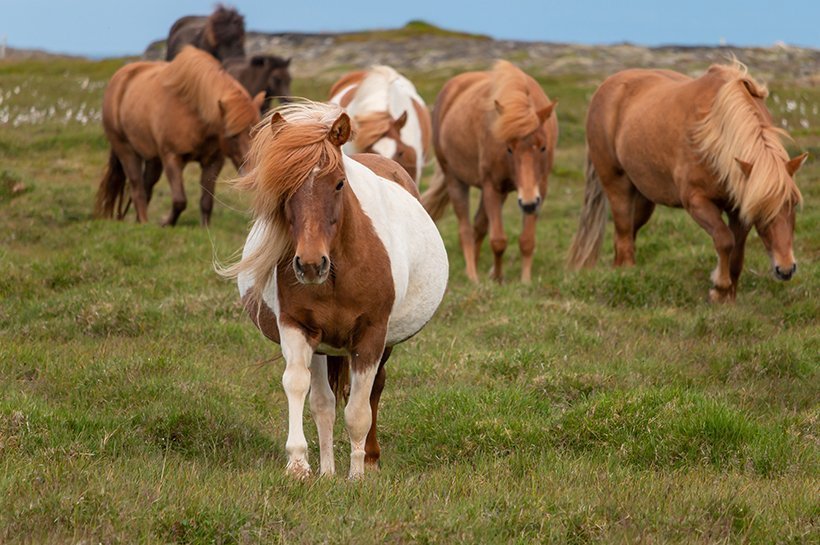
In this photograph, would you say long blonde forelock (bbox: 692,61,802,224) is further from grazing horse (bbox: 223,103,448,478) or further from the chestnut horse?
grazing horse (bbox: 223,103,448,478)

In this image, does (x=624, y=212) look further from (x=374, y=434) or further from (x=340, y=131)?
(x=340, y=131)

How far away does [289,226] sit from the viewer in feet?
17.5

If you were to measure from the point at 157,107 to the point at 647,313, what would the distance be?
292 inches

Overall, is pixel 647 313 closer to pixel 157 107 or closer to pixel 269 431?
pixel 269 431

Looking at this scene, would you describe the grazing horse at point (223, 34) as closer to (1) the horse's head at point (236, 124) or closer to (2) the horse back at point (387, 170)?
(1) the horse's head at point (236, 124)

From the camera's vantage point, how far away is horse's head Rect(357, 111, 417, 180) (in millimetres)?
12758

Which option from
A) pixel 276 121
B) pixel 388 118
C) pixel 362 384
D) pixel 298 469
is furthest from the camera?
pixel 388 118

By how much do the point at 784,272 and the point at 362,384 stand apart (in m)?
5.12

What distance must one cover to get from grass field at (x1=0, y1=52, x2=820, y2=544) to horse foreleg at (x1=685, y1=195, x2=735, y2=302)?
0.25m

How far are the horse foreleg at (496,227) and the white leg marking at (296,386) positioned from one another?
7.46 m

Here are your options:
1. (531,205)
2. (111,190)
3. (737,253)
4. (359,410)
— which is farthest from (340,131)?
(111,190)

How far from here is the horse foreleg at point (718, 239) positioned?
32.6ft

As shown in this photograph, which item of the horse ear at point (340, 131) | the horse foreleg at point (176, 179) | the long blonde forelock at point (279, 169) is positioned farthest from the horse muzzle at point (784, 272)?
the horse foreleg at point (176, 179)

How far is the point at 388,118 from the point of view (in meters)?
13.0
